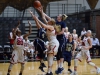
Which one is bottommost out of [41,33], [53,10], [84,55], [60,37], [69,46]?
[84,55]

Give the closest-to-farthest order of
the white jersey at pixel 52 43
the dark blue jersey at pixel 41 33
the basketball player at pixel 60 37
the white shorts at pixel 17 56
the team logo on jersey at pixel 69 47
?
the white jersey at pixel 52 43 → the white shorts at pixel 17 56 → the basketball player at pixel 60 37 → the dark blue jersey at pixel 41 33 → the team logo on jersey at pixel 69 47

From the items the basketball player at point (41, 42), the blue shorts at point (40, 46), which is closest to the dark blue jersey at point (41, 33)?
the basketball player at point (41, 42)

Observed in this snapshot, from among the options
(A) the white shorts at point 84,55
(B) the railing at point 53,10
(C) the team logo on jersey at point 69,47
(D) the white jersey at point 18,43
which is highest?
(B) the railing at point 53,10

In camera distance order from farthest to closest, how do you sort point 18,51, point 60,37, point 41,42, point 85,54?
point 41,42
point 85,54
point 60,37
point 18,51

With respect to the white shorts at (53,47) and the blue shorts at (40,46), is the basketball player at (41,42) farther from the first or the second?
the white shorts at (53,47)

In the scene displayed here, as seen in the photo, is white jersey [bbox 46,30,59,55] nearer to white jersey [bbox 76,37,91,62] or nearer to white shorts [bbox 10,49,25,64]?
white shorts [bbox 10,49,25,64]

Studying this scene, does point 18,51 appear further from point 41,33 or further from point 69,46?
point 69,46

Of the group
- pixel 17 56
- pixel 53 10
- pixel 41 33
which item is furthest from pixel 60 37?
pixel 53 10

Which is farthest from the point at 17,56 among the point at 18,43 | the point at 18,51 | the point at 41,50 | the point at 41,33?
the point at 41,50

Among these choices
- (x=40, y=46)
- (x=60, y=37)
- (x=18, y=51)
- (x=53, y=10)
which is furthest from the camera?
(x=53, y=10)

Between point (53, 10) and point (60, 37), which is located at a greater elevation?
point (53, 10)

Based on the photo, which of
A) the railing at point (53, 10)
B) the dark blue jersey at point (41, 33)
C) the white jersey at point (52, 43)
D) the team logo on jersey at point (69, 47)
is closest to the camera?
the white jersey at point (52, 43)

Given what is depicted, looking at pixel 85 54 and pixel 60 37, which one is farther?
pixel 85 54

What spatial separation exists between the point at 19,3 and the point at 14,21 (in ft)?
8.07
